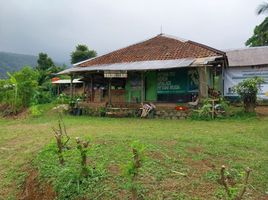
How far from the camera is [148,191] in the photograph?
176 inches

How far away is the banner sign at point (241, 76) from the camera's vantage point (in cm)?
1645

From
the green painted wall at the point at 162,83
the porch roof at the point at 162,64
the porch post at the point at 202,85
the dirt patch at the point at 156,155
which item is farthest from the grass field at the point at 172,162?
the green painted wall at the point at 162,83

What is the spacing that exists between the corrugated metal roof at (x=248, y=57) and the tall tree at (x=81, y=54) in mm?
18369

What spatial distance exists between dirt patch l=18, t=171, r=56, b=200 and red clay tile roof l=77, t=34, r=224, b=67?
10440 mm

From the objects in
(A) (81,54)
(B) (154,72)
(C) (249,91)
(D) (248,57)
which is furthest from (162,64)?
(A) (81,54)

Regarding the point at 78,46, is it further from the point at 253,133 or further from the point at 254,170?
the point at 254,170

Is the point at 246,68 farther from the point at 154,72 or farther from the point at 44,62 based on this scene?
the point at 44,62

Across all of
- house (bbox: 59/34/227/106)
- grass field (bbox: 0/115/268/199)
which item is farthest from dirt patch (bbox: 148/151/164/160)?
house (bbox: 59/34/227/106)

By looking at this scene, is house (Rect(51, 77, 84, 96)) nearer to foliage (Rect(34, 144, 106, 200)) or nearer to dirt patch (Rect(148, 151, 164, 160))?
dirt patch (Rect(148, 151, 164, 160))

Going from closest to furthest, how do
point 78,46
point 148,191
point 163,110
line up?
point 148,191, point 163,110, point 78,46

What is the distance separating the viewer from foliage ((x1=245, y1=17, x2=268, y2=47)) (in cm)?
2312

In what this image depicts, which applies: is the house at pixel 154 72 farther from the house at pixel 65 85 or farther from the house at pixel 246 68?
the house at pixel 65 85

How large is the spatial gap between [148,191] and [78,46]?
3053 centimetres

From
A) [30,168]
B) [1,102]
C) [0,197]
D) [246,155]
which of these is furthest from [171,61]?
[1,102]
